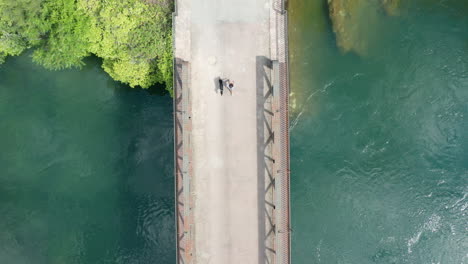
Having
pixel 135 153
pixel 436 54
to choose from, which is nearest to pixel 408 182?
pixel 436 54

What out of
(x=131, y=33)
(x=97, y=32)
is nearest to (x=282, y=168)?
(x=131, y=33)

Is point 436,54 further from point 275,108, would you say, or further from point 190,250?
point 190,250

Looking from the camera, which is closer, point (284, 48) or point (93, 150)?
point (284, 48)

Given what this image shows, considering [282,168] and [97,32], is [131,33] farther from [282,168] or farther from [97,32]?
[282,168]

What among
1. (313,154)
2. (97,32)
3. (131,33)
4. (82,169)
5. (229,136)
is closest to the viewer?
(229,136)

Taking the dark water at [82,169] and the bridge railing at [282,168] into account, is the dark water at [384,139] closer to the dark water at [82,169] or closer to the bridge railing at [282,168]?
the bridge railing at [282,168]

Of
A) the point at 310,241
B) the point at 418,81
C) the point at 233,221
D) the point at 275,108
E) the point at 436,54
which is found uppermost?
the point at 436,54
